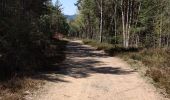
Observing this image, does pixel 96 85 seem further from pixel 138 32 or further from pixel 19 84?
pixel 138 32

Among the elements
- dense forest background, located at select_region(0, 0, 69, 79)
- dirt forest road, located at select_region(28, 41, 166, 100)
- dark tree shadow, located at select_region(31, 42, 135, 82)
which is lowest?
dirt forest road, located at select_region(28, 41, 166, 100)

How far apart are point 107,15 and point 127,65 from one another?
43.4 metres

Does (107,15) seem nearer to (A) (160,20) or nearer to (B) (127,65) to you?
(A) (160,20)

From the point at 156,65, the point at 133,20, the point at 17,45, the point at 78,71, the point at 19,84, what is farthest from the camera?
the point at 133,20

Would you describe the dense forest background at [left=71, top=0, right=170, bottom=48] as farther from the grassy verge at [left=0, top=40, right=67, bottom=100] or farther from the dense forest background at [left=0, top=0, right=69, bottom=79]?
the grassy verge at [left=0, top=40, right=67, bottom=100]

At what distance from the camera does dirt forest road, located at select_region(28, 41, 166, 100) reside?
1228 cm

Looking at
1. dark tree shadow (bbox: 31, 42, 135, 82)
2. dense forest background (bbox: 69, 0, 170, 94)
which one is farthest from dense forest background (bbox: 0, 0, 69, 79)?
dense forest background (bbox: 69, 0, 170, 94)

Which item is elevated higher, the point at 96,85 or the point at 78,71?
the point at 78,71

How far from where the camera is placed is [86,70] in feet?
59.8

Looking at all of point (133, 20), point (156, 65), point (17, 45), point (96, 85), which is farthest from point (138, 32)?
point (96, 85)

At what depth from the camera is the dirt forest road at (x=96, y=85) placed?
1228 centimetres

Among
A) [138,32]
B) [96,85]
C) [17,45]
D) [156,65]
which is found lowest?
[96,85]

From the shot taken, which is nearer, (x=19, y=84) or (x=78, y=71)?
(x=19, y=84)

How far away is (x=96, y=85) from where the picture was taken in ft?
46.4
